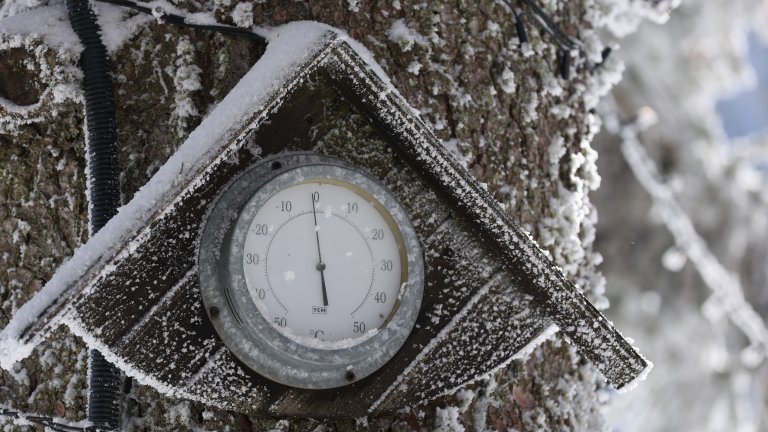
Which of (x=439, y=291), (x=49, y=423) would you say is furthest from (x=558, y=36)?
(x=49, y=423)

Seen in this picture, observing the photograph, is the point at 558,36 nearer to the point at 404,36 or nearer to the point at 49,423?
the point at 404,36

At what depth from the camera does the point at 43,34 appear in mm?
1814

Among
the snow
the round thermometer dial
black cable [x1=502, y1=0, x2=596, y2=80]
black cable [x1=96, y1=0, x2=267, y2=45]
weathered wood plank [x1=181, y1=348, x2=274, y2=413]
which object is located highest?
black cable [x1=502, y1=0, x2=596, y2=80]

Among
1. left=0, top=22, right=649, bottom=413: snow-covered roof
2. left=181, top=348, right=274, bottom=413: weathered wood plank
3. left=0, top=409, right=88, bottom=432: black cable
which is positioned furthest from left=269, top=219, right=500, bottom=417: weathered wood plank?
left=0, top=409, right=88, bottom=432: black cable

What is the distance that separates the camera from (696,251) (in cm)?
438

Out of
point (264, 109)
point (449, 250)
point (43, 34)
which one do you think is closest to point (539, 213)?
point (449, 250)

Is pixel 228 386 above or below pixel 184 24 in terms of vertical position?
below

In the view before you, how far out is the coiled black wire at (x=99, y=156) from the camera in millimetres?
1711

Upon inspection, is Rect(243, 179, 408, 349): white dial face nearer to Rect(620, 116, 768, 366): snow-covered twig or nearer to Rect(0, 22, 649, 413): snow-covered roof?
Rect(0, 22, 649, 413): snow-covered roof

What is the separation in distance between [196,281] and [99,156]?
0.33 metres

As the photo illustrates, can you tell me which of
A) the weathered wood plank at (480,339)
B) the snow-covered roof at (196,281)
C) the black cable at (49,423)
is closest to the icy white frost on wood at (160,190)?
the snow-covered roof at (196,281)

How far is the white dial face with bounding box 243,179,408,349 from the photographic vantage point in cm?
162

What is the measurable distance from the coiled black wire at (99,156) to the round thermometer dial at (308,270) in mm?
246

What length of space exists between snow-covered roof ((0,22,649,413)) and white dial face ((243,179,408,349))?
113mm
